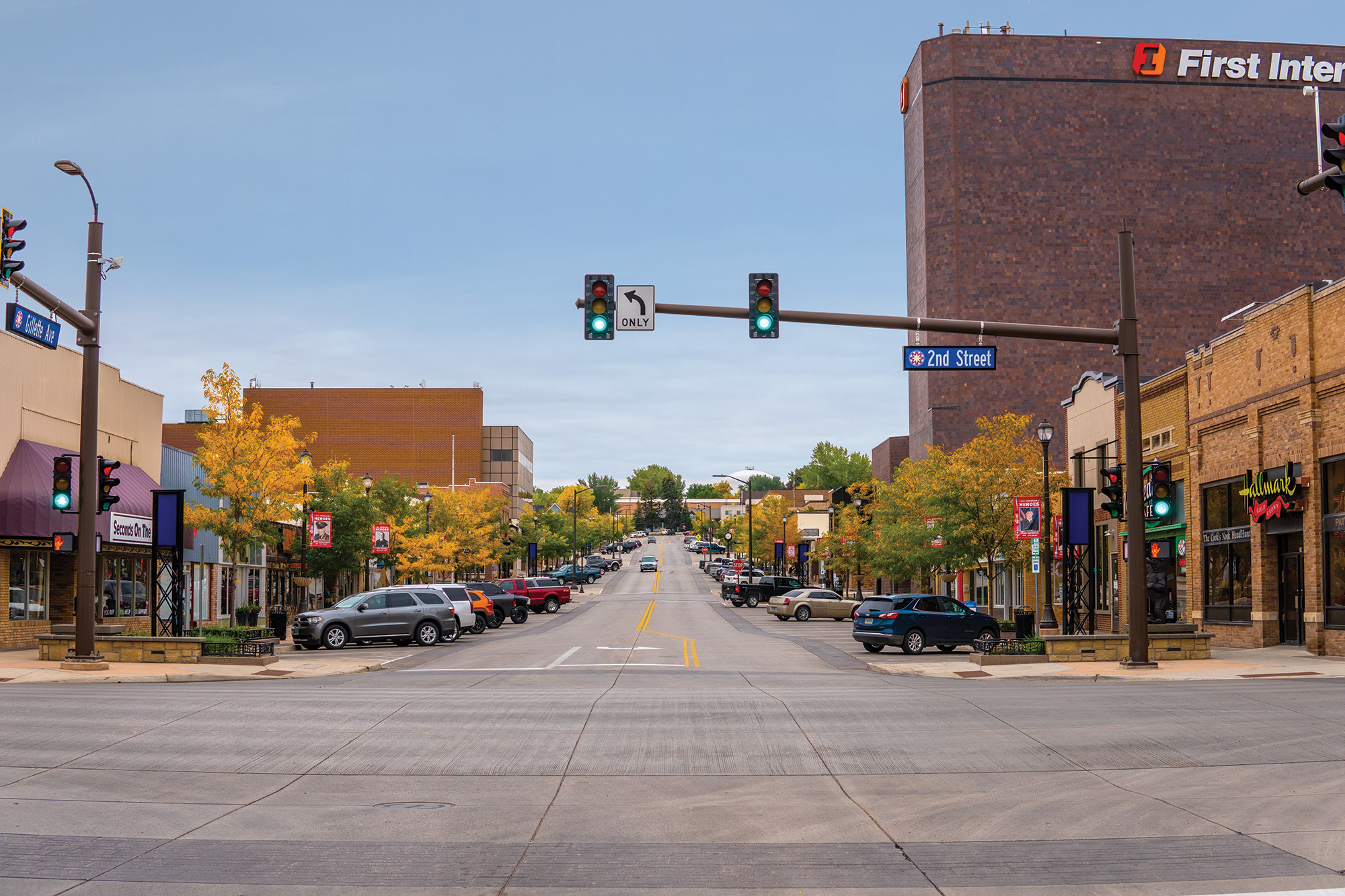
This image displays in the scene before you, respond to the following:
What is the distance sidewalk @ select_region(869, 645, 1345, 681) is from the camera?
890 inches

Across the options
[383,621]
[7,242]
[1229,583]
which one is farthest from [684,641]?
[7,242]

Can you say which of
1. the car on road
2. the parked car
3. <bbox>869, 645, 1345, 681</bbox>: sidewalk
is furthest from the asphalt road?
the car on road

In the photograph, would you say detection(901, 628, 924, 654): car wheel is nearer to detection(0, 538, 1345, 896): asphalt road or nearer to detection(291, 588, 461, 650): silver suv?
detection(0, 538, 1345, 896): asphalt road

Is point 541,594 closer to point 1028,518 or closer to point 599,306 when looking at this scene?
point 1028,518

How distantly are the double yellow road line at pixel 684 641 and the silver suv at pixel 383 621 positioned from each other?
7246 millimetres

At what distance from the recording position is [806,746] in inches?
555

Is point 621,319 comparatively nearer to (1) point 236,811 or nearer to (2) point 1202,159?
(1) point 236,811

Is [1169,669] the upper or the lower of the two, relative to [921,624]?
lower

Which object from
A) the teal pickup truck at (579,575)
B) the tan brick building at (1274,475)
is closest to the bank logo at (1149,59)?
the tan brick building at (1274,475)

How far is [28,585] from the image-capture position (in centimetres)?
3334

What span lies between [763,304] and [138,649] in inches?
636

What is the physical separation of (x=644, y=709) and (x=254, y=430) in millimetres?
22918

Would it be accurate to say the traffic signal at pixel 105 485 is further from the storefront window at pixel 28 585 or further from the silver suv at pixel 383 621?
the silver suv at pixel 383 621

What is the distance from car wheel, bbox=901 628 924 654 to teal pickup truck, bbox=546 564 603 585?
6129cm
